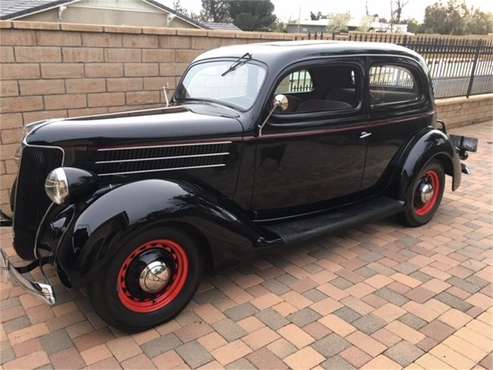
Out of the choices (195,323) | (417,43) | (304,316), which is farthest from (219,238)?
(417,43)

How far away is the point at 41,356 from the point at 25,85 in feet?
8.89

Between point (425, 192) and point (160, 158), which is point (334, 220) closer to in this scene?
point (425, 192)

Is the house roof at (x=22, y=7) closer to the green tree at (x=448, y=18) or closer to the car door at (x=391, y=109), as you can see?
the car door at (x=391, y=109)

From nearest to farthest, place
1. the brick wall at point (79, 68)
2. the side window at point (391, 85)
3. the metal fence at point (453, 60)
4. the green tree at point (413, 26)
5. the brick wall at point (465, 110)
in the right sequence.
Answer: the side window at point (391, 85) → the brick wall at point (79, 68) → the metal fence at point (453, 60) → the brick wall at point (465, 110) → the green tree at point (413, 26)

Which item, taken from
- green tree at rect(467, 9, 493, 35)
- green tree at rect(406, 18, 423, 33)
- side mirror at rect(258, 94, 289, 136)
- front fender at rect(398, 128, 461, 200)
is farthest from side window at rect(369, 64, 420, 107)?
green tree at rect(406, 18, 423, 33)

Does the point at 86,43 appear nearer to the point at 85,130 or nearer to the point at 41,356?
the point at 85,130

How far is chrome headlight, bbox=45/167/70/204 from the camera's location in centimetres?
251

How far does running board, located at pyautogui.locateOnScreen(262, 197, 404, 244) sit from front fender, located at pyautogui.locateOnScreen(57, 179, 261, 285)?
1.79 ft

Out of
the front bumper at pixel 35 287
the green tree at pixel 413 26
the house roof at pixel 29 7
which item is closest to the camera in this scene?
the front bumper at pixel 35 287

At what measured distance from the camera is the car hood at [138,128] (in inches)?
105

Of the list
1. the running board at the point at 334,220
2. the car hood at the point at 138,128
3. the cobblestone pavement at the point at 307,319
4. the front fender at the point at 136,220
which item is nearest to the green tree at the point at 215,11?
the running board at the point at 334,220

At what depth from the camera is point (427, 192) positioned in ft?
14.5

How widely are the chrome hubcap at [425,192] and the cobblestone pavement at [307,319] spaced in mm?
616

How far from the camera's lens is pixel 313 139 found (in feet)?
11.6
